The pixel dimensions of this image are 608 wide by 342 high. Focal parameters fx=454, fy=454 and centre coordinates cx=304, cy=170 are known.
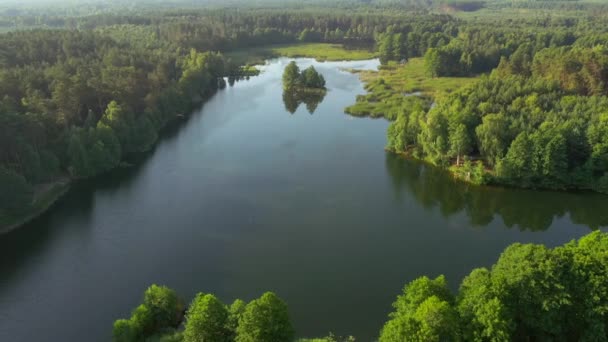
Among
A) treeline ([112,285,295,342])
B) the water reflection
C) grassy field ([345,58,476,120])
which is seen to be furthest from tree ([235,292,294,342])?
the water reflection

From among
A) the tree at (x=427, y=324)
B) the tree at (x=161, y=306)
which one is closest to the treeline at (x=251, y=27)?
the tree at (x=161, y=306)

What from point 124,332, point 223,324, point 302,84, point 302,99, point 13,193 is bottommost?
point 124,332

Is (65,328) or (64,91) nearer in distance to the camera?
(65,328)

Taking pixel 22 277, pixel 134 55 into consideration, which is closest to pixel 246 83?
pixel 134 55

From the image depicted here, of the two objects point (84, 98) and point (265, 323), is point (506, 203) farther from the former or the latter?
point (84, 98)

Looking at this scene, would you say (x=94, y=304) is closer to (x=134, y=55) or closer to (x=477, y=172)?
(x=477, y=172)

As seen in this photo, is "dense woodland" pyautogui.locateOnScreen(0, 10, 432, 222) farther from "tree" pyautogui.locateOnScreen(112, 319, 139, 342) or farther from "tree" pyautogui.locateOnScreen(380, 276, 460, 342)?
"tree" pyautogui.locateOnScreen(380, 276, 460, 342)

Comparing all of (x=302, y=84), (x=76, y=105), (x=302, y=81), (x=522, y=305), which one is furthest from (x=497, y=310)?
(x=302, y=81)

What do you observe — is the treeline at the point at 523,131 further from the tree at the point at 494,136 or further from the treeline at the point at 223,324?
the treeline at the point at 223,324
